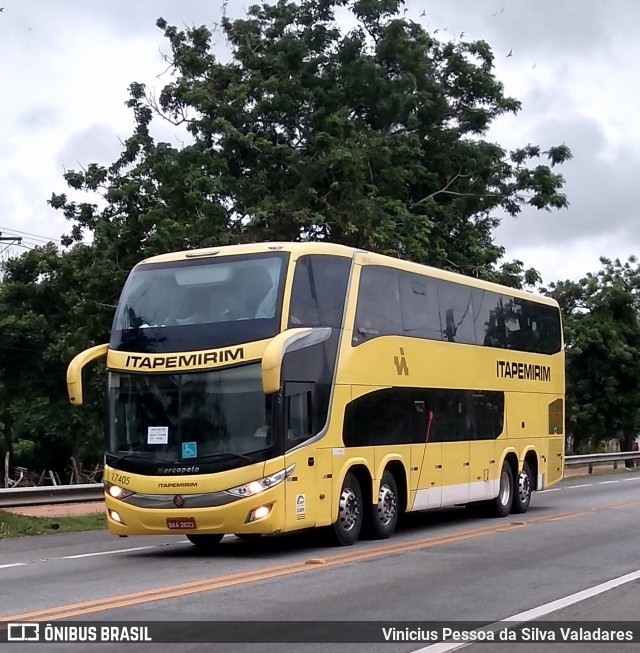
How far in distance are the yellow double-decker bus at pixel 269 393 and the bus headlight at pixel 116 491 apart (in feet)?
0.08

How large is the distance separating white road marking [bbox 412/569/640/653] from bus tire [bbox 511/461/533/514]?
9.17m

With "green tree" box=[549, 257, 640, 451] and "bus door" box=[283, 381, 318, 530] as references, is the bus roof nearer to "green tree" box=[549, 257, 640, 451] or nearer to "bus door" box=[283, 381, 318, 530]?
"bus door" box=[283, 381, 318, 530]

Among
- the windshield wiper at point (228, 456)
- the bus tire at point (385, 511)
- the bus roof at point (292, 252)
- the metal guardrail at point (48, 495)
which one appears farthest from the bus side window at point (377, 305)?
the metal guardrail at point (48, 495)

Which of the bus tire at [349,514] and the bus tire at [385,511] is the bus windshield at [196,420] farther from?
the bus tire at [385,511]

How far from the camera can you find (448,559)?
13086mm

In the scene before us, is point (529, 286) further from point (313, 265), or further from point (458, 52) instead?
point (313, 265)

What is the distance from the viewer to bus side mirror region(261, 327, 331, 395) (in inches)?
491

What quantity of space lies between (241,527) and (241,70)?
20193 mm

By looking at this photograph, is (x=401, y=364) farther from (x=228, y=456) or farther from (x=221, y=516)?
(x=221, y=516)

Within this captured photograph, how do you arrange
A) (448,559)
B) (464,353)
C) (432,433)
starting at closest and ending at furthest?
(448,559), (432,433), (464,353)

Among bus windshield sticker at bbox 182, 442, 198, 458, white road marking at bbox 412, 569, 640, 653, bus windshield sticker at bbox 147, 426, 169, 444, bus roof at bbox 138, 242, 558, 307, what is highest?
bus roof at bbox 138, 242, 558, 307

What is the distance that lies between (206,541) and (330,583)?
183 inches

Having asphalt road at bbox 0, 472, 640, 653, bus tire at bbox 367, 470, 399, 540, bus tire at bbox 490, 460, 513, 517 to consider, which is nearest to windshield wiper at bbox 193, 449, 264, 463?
asphalt road at bbox 0, 472, 640, 653

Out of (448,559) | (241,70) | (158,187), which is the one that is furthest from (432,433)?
(241,70)
